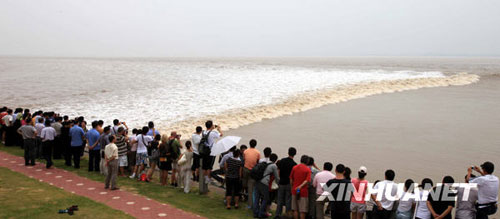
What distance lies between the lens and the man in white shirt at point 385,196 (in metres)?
7.36

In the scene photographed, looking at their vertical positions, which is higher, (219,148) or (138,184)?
(219,148)

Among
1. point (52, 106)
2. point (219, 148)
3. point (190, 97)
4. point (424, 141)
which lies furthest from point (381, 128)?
point (52, 106)

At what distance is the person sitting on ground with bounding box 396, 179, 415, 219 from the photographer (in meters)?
7.29

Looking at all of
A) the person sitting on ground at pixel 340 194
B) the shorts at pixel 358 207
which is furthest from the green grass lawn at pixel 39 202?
the shorts at pixel 358 207

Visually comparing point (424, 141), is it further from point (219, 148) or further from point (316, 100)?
point (316, 100)

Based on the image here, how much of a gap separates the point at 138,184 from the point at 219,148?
3015mm

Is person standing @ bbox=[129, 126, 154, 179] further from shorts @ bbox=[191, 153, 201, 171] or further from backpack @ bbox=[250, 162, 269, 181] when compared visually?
backpack @ bbox=[250, 162, 269, 181]

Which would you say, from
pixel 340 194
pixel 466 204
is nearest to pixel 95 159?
pixel 340 194

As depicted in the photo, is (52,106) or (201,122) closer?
(201,122)

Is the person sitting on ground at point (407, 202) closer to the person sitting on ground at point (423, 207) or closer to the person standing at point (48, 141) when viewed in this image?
the person sitting on ground at point (423, 207)

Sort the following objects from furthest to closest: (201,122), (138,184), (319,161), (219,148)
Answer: (201,122), (319,161), (138,184), (219,148)

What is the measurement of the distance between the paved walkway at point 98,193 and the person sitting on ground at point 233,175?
109 centimetres

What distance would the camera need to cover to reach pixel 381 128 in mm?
21922

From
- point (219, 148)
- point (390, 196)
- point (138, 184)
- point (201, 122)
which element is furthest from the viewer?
point (201, 122)
